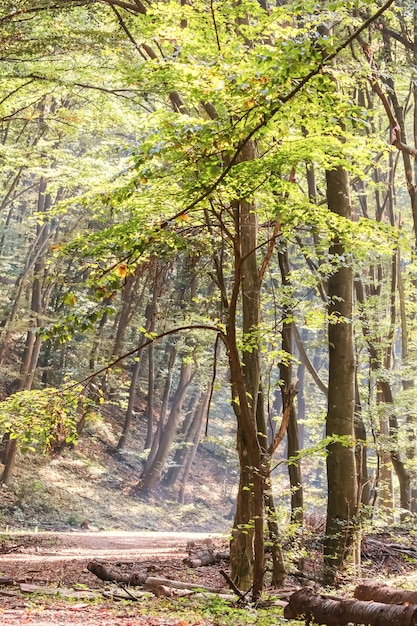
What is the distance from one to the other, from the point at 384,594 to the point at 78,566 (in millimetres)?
6902

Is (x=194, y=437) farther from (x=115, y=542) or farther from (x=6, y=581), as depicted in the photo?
(x=6, y=581)

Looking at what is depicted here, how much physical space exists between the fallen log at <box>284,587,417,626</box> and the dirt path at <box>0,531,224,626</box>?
986 mm

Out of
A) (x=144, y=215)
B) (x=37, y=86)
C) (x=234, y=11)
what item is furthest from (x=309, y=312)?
(x=37, y=86)

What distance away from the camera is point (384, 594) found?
4.98 m

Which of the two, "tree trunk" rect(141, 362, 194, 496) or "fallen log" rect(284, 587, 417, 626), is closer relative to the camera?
"fallen log" rect(284, 587, 417, 626)

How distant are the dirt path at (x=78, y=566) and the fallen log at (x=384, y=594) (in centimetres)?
149

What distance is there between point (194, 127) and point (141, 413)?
28071 mm

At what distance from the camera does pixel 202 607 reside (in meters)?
6.50

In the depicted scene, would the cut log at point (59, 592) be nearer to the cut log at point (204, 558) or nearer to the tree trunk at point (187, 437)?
the cut log at point (204, 558)

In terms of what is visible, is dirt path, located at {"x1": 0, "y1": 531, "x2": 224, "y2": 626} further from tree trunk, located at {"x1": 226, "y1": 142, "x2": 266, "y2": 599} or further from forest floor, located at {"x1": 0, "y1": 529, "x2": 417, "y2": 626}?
tree trunk, located at {"x1": 226, "y1": 142, "x2": 266, "y2": 599}

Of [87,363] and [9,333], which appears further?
[87,363]

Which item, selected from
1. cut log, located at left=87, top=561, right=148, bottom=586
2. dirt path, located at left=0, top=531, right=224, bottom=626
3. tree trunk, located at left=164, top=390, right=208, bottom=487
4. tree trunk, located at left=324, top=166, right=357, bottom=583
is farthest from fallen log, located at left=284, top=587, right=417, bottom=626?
tree trunk, located at left=164, top=390, right=208, bottom=487

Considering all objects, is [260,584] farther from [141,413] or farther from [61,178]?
[141,413]

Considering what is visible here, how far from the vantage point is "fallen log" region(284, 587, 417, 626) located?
4191mm
